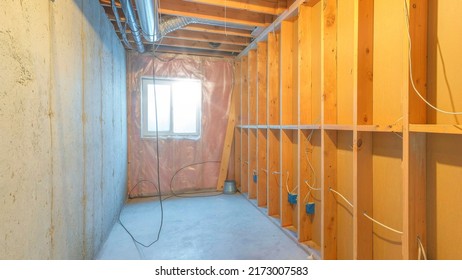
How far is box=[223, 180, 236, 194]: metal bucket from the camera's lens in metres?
3.82

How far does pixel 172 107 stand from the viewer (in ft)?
12.4

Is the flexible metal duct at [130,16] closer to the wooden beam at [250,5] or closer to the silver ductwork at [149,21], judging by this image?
the silver ductwork at [149,21]

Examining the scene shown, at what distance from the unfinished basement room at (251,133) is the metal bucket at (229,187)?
0.04m

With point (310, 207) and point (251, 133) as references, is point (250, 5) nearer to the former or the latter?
point (251, 133)

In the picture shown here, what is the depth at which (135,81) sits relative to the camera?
360 centimetres

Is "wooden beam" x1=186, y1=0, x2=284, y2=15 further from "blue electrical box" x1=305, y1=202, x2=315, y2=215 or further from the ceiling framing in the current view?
"blue electrical box" x1=305, y1=202, x2=315, y2=215

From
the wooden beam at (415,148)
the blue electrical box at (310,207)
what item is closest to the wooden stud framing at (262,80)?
the blue electrical box at (310,207)

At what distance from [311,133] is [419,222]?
1.12 m

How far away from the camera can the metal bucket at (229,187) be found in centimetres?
382

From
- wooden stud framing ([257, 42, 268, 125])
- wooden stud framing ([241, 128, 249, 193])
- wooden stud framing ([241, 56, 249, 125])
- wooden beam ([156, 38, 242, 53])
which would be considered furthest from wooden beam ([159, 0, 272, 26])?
wooden stud framing ([241, 128, 249, 193])

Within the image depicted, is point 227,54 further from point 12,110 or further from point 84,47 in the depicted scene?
point 12,110

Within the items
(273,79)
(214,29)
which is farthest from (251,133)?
(214,29)

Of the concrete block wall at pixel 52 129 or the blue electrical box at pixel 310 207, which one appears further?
the blue electrical box at pixel 310 207

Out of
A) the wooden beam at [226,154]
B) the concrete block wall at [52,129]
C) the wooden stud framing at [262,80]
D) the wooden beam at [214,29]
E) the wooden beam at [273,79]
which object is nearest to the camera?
the concrete block wall at [52,129]
